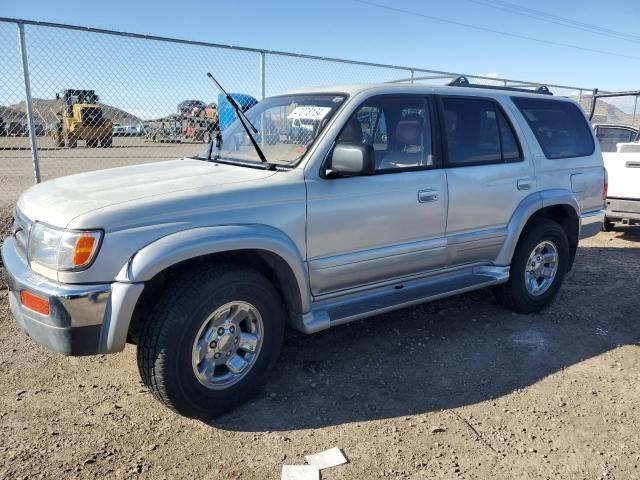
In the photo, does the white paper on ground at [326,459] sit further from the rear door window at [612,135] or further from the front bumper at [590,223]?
the rear door window at [612,135]

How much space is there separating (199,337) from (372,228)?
52.1 inches

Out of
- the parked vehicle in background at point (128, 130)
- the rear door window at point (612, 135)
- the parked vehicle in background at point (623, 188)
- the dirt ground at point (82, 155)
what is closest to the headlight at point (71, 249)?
the parked vehicle in background at point (128, 130)

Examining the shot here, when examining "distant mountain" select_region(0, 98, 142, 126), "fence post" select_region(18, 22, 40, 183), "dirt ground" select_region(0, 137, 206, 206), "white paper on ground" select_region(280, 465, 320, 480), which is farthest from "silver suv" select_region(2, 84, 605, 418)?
"dirt ground" select_region(0, 137, 206, 206)

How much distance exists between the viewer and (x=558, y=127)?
4.81 metres

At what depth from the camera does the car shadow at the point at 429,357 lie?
3.19 meters

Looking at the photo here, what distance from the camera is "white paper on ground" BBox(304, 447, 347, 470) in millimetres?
2666

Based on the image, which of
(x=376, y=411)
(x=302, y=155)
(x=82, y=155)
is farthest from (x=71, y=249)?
(x=82, y=155)

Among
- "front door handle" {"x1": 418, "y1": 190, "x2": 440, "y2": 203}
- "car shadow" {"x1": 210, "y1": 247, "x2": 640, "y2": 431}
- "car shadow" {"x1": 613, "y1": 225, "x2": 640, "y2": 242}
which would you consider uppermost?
"front door handle" {"x1": 418, "y1": 190, "x2": 440, "y2": 203}

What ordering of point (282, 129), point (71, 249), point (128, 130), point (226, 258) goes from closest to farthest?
point (71, 249) → point (226, 258) → point (282, 129) → point (128, 130)

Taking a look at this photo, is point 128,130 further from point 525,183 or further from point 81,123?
point 525,183

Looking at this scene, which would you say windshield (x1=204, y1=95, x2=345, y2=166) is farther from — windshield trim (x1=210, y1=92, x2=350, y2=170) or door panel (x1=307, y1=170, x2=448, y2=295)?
door panel (x1=307, y1=170, x2=448, y2=295)

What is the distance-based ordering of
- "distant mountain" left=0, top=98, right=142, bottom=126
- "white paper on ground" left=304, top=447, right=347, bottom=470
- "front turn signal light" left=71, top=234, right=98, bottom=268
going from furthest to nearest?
"distant mountain" left=0, top=98, right=142, bottom=126 → "white paper on ground" left=304, top=447, right=347, bottom=470 → "front turn signal light" left=71, top=234, right=98, bottom=268

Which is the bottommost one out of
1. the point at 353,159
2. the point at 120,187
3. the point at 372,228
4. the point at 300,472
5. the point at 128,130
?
the point at 300,472

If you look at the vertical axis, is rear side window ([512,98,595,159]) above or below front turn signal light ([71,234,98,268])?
above
